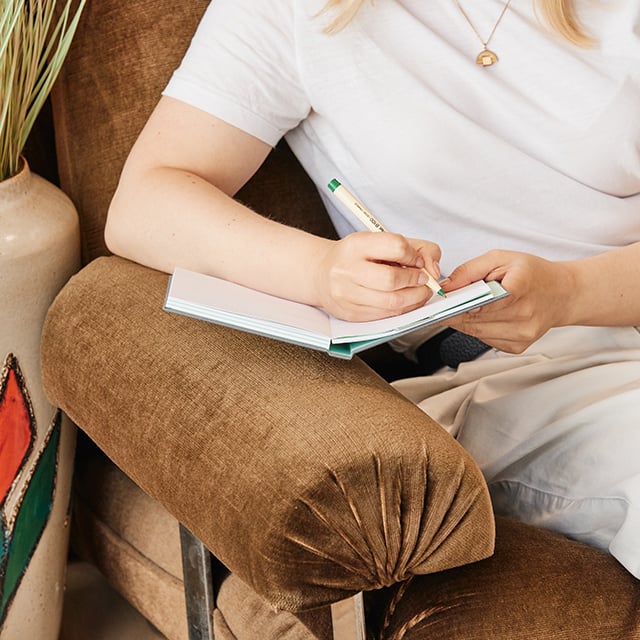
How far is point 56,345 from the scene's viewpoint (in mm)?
1026

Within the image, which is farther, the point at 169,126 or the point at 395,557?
the point at 169,126

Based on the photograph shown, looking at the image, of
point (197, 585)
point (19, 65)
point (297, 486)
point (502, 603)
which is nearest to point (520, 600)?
point (502, 603)

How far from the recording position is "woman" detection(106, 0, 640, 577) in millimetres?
1075

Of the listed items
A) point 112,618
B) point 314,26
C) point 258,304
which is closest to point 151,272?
point 258,304

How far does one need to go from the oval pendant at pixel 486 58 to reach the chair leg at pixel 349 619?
0.63 meters

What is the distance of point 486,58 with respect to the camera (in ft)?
3.81

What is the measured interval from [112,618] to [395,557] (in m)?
0.89

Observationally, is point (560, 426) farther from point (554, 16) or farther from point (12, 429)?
point (12, 429)

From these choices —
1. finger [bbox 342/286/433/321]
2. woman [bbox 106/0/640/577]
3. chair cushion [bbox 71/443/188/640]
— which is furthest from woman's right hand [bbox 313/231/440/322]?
chair cushion [bbox 71/443/188/640]

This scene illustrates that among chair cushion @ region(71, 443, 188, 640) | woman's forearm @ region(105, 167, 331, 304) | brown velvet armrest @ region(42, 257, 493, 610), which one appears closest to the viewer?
brown velvet armrest @ region(42, 257, 493, 610)

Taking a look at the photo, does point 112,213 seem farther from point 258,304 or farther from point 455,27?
point 455,27

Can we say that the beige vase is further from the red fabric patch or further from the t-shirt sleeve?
the t-shirt sleeve

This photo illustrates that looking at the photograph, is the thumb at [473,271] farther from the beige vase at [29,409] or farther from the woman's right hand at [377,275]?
the beige vase at [29,409]

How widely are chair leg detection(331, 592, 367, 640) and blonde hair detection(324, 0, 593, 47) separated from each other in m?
0.63
